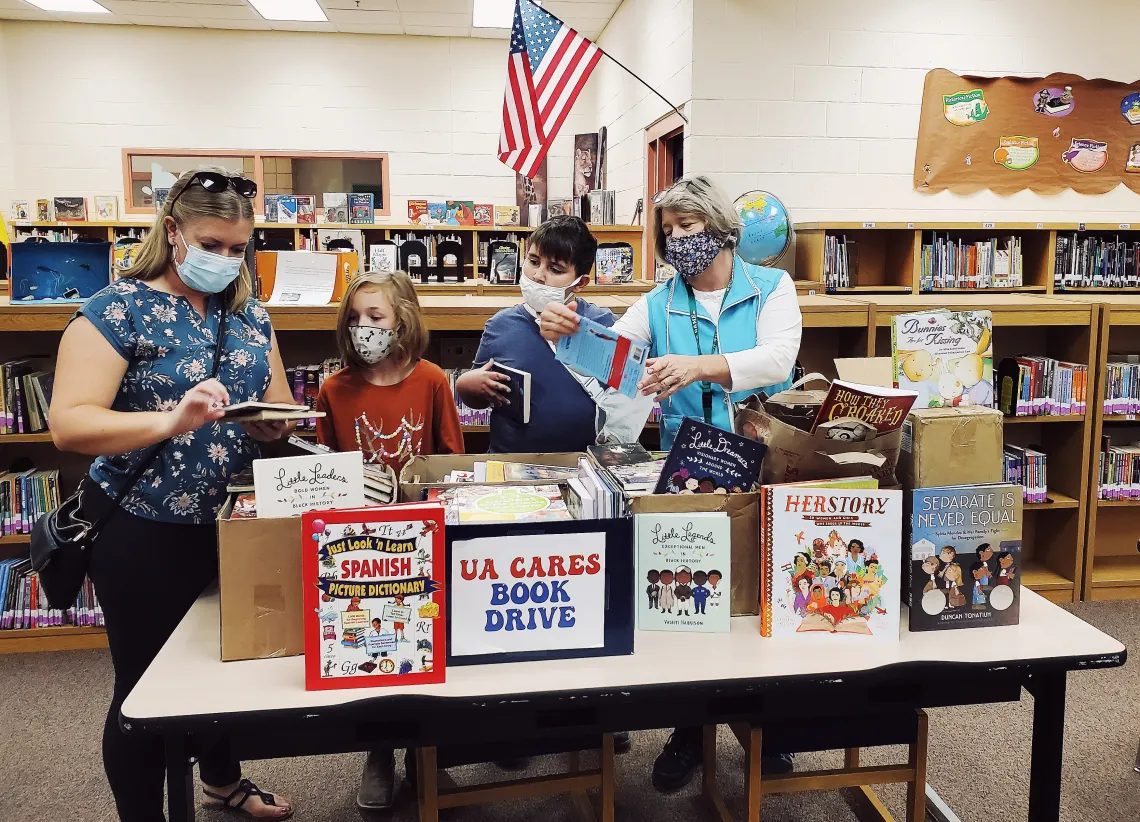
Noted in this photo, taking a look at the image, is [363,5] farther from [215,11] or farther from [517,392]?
[517,392]

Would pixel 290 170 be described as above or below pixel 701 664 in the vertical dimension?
above

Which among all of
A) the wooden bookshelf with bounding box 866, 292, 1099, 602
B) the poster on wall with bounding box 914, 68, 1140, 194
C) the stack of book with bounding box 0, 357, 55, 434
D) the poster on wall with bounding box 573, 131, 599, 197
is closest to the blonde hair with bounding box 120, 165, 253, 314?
the stack of book with bounding box 0, 357, 55, 434

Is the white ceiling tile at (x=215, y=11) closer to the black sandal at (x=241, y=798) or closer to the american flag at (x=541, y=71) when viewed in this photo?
the american flag at (x=541, y=71)

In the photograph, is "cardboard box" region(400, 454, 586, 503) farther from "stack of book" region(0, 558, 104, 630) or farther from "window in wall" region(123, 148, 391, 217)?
"window in wall" region(123, 148, 391, 217)

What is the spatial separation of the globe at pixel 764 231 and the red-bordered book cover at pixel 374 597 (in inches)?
136

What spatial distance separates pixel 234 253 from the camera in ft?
6.11

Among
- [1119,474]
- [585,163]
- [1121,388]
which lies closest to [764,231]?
[1121,388]

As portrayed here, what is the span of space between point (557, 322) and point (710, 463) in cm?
67

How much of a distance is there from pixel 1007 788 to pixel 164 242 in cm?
276

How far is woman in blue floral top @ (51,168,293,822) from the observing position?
5.67 ft

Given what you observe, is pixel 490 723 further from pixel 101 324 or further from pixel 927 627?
pixel 101 324

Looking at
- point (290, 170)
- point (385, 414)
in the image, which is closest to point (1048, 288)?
point (385, 414)

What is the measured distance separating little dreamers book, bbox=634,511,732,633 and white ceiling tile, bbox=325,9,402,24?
26.0ft

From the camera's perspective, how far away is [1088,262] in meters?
5.49
